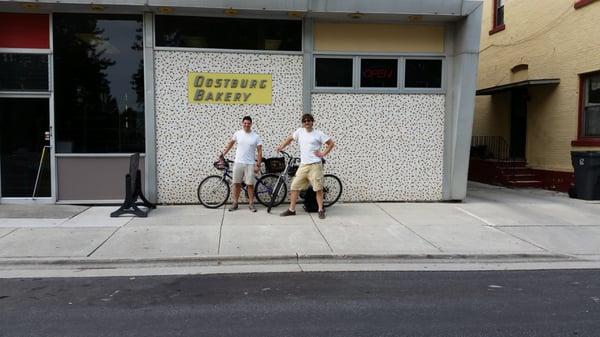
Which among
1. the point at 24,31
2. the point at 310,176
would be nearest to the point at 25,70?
the point at 24,31

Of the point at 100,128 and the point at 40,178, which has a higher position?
the point at 100,128

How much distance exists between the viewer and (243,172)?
10.1 m

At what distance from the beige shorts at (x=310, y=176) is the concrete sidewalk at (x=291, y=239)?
1.88 ft

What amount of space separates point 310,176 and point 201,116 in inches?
104

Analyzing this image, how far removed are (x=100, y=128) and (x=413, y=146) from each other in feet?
21.1

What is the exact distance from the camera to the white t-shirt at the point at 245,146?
394 inches

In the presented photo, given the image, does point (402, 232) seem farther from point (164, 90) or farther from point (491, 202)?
point (164, 90)

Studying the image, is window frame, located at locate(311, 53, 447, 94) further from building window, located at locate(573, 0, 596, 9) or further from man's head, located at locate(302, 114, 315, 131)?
building window, located at locate(573, 0, 596, 9)

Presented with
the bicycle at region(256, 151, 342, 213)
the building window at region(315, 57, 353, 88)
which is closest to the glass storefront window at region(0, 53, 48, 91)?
the bicycle at region(256, 151, 342, 213)

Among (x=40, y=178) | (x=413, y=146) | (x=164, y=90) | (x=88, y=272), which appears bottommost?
(x=88, y=272)

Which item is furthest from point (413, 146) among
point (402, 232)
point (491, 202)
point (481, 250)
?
point (481, 250)

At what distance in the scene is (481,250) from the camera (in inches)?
301

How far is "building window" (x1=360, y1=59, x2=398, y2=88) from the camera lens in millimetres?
11203

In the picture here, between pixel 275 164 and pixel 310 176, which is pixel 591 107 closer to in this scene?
pixel 310 176
